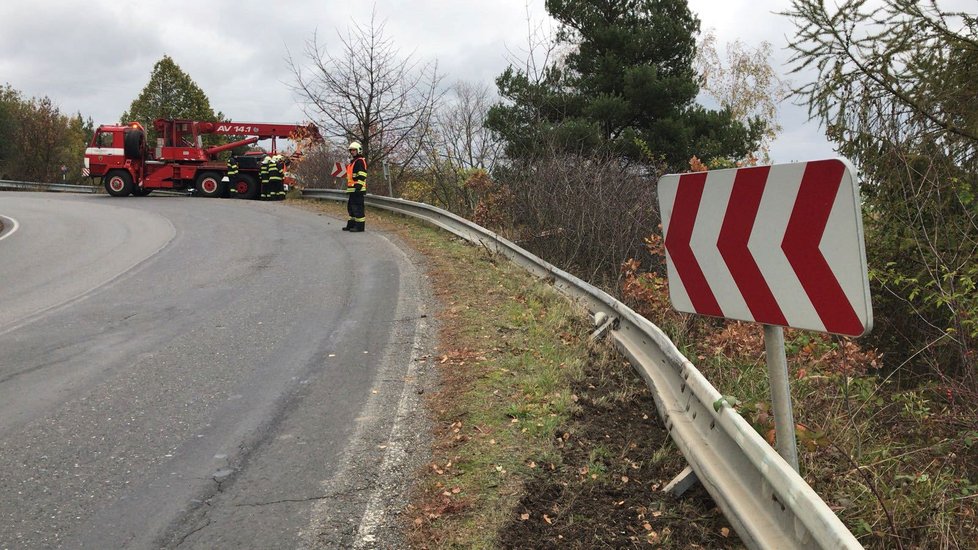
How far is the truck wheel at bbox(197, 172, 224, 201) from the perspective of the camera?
23.6 m

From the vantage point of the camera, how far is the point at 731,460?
3.22m

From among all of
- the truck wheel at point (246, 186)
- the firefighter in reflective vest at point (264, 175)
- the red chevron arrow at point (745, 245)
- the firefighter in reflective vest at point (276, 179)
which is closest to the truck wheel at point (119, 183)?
the truck wheel at point (246, 186)

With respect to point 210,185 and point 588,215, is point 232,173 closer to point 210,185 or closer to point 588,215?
point 210,185

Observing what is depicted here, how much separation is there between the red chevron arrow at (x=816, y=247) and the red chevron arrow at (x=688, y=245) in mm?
Result: 567

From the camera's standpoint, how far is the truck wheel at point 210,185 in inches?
929

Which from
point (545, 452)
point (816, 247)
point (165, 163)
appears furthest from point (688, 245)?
point (165, 163)

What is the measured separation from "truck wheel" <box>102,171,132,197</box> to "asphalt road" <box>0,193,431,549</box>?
45.8 feet

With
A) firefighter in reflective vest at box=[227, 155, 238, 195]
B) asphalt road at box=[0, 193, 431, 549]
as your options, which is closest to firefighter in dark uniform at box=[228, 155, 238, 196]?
firefighter in reflective vest at box=[227, 155, 238, 195]

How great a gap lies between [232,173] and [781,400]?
22633 millimetres

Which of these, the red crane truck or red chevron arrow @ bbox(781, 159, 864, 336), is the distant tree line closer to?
the red crane truck

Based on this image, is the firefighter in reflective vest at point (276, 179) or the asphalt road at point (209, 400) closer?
the asphalt road at point (209, 400)

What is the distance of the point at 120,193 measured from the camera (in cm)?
2344

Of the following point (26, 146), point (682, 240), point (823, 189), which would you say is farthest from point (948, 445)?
point (26, 146)

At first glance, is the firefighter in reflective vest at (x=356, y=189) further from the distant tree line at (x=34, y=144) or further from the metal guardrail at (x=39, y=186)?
the distant tree line at (x=34, y=144)
